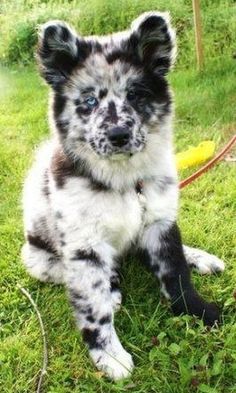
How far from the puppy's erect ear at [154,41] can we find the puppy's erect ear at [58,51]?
284mm

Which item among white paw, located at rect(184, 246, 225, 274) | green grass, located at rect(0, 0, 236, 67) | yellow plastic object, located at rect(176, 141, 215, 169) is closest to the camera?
white paw, located at rect(184, 246, 225, 274)

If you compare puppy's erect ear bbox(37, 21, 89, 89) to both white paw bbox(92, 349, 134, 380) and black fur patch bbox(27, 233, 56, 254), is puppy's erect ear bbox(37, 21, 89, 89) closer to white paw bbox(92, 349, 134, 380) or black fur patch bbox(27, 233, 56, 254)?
black fur patch bbox(27, 233, 56, 254)

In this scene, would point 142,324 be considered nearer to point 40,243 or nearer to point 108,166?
point 40,243

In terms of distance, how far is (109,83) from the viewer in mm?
3316

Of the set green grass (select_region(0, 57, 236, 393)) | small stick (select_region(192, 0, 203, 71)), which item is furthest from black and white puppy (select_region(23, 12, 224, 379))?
small stick (select_region(192, 0, 203, 71))

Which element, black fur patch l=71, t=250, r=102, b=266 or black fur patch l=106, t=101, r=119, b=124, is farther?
black fur patch l=71, t=250, r=102, b=266

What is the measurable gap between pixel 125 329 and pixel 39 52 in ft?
5.48

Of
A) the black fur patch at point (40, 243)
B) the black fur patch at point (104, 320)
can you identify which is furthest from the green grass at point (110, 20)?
the black fur patch at point (104, 320)

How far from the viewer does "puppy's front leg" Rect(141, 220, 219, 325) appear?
3.79 meters

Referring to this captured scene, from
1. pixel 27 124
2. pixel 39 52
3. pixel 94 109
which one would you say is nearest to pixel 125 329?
pixel 94 109

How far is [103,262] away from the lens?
355cm

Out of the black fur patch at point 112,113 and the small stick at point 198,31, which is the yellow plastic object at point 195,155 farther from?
the black fur patch at point 112,113

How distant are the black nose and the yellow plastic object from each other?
240 cm

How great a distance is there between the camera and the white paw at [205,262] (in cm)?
415
